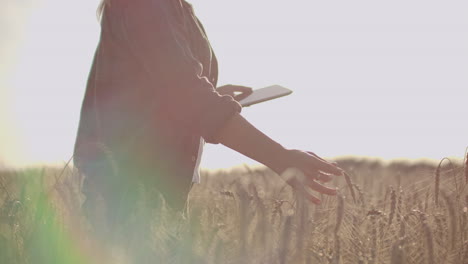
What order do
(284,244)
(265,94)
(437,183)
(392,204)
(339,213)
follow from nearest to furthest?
(284,244) < (339,213) < (392,204) < (437,183) < (265,94)

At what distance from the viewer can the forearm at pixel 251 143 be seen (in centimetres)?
184

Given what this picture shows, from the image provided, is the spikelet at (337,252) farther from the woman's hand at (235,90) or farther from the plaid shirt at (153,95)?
the woman's hand at (235,90)

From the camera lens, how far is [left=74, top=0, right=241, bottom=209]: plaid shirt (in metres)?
2.01

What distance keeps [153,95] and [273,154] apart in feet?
1.78

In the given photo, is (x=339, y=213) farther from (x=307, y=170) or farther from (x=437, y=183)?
(x=437, y=183)

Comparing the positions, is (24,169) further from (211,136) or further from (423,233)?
(423,233)

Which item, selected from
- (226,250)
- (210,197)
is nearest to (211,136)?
(226,250)

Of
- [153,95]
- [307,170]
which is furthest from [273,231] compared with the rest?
[153,95]

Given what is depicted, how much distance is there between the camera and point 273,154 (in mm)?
1844

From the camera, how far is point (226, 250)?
5.48 ft

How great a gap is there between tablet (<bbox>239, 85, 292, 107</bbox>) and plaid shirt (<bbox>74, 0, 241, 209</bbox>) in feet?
1.12

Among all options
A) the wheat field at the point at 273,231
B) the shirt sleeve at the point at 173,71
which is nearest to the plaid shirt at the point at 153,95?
the shirt sleeve at the point at 173,71

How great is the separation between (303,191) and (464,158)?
83 cm

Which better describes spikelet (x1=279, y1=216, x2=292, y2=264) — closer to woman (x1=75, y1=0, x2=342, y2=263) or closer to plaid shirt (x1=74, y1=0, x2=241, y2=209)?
woman (x1=75, y1=0, x2=342, y2=263)
